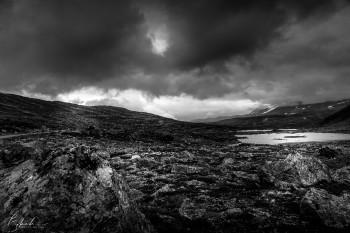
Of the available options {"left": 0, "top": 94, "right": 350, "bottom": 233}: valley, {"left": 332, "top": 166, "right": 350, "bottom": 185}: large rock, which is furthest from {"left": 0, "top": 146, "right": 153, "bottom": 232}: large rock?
{"left": 332, "top": 166, "right": 350, "bottom": 185}: large rock

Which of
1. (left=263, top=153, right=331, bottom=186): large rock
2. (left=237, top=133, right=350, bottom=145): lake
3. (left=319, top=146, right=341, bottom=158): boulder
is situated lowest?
(left=237, top=133, right=350, bottom=145): lake

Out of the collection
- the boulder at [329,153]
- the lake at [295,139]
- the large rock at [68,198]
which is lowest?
the lake at [295,139]

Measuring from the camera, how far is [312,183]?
18.0 m

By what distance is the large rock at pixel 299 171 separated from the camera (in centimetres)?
1836

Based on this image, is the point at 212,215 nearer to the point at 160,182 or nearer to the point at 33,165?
the point at 160,182

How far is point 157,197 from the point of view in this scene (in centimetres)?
1546

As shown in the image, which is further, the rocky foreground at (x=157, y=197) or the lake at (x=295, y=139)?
the lake at (x=295, y=139)

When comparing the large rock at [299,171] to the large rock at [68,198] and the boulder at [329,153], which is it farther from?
the boulder at [329,153]

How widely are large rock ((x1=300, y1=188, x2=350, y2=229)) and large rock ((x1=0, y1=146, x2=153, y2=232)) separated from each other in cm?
754

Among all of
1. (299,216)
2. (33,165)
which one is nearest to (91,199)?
(33,165)

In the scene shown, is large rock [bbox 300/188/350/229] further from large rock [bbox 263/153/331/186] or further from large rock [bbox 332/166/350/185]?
large rock [bbox 332/166/350/185]

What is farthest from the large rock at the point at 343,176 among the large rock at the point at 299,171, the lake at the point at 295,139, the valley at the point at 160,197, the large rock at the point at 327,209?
the lake at the point at 295,139

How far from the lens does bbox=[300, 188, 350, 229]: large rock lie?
11.5 m

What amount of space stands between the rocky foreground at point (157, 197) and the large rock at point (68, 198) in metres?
0.03
